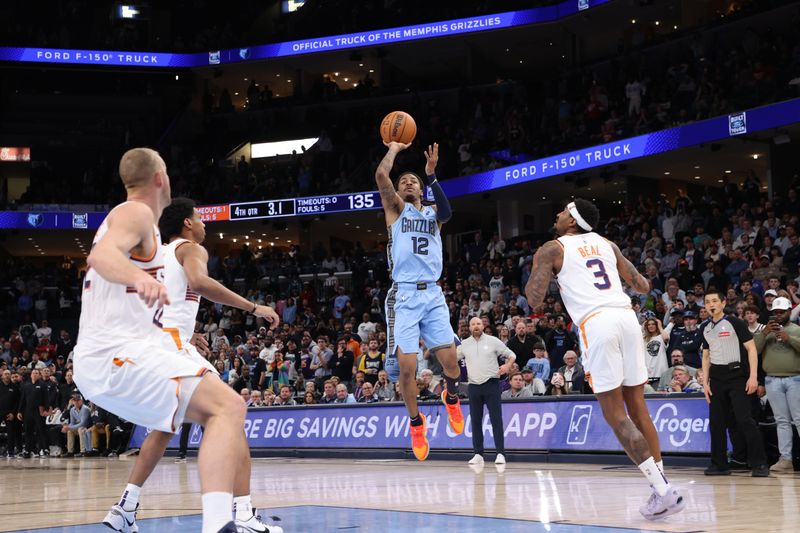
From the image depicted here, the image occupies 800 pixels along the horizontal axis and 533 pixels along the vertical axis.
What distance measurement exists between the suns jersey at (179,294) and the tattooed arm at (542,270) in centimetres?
249

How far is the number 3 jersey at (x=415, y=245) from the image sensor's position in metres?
9.22

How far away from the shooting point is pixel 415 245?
30.3ft

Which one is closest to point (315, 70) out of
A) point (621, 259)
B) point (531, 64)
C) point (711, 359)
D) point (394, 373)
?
point (531, 64)

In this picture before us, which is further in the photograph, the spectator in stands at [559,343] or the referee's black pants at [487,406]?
the spectator in stands at [559,343]

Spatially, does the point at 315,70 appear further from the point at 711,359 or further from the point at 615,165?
the point at 711,359

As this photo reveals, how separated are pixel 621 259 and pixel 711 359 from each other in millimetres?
4357

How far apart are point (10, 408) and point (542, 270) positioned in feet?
64.4

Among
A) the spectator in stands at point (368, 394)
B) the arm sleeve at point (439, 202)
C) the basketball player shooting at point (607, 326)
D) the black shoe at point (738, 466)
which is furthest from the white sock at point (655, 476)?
the spectator in stands at point (368, 394)

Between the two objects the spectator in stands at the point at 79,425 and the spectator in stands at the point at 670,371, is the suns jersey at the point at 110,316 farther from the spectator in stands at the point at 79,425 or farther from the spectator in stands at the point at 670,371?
the spectator in stands at the point at 79,425

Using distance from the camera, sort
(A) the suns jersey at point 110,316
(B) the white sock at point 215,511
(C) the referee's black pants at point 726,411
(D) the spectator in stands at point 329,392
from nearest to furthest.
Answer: (B) the white sock at point 215,511
(A) the suns jersey at point 110,316
(C) the referee's black pants at point 726,411
(D) the spectator in stands at point 329,392

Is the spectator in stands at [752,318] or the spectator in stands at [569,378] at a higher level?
the spectator in stands at [752,318]

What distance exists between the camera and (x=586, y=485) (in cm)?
1017

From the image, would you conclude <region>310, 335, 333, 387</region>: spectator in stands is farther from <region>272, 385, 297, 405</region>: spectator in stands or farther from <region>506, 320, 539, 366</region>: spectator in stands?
<region>506, 320, 539, 366</region>: spectator in stands

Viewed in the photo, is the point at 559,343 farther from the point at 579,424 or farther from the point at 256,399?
the point at 256,399
